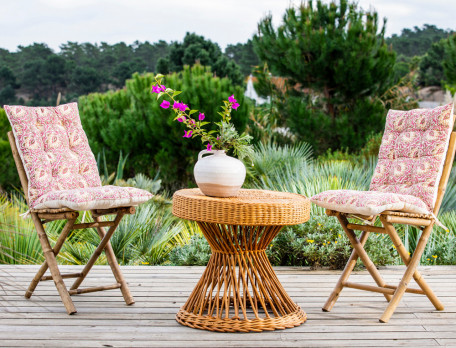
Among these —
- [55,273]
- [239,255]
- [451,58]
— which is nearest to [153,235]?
[55,273]

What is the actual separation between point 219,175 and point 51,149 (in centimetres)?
116

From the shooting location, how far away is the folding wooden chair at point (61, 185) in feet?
9.46

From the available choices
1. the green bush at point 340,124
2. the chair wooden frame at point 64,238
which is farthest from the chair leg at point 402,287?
the green bush at point 340,124

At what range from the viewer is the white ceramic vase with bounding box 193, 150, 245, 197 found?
276cm

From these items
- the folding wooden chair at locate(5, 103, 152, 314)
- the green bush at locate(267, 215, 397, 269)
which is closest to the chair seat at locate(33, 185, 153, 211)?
the folding wooden chair at locate(5, 103, 152, 314)

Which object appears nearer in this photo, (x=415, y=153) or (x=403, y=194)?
(x=403, y=194)

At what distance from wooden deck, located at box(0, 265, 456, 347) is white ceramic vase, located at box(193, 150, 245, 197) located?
73 cm

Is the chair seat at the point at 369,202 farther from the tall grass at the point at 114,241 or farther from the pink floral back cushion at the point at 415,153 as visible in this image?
the tall grass at the point at 114,241

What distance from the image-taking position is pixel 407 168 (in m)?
3.15

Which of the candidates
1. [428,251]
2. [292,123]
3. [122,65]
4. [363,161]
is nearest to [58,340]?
[428,251]

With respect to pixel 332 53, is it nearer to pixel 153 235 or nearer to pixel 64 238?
pixel 153 235

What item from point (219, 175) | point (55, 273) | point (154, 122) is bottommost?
point (55, 273)

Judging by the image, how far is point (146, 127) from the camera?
845cm

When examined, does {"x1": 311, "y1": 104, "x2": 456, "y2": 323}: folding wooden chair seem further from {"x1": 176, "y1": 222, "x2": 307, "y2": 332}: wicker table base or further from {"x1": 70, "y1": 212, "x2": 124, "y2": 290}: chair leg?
{"x1": 70, "y1": 212, "x2": 124, "y2": 290}: chair leg
